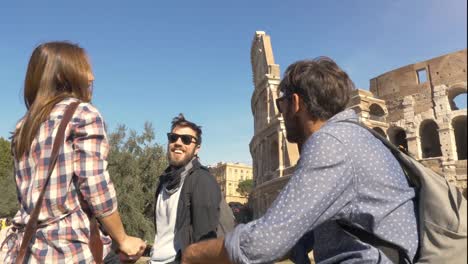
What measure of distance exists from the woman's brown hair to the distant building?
263 ft

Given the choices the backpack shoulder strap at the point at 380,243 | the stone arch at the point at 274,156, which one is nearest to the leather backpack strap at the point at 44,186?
the backpack shoulder strap at the point at 380,243

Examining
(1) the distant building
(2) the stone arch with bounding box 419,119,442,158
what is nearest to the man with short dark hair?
(2) the stone arch with bounding box 419,119,442,158

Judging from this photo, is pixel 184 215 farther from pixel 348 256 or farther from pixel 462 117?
pixel 462 117

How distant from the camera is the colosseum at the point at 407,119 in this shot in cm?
2480

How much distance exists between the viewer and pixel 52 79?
82.0 inches

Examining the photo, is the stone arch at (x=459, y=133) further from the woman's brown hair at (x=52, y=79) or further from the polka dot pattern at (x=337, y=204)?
the woman's brown hair at (x=52, y=79)

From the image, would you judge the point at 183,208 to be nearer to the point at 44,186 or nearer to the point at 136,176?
the point at 44,186

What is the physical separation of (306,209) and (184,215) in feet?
7.53

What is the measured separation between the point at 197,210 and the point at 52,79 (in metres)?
1.80

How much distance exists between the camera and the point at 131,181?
17672 millimetres

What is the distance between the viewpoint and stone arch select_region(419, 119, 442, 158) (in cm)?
2734

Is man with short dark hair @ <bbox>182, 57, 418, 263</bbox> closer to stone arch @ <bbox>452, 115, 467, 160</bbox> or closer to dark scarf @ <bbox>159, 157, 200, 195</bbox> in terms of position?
dark scarf @ <bbox>159, 157, 200, 195</bbox>

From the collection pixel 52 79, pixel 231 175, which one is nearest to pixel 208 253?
pixel 52 79

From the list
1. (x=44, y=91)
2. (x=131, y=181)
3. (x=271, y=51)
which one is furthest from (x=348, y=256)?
(x=271, y=51)
